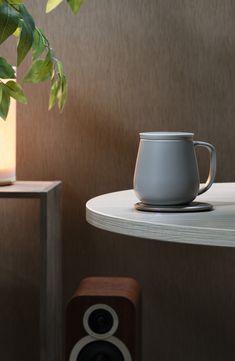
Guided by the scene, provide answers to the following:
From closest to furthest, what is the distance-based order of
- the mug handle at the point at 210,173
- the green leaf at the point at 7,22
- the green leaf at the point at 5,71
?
the green leaf at the point at 7,22 < the green leaf at the point at 5,71 < the mug handle at the point at 210,173

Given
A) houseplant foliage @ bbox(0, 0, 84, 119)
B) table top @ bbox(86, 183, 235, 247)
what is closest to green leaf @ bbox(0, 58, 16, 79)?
houseplant foliage @ bbox(0, 0, 84, 119)

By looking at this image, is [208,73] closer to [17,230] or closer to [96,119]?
[96,119]

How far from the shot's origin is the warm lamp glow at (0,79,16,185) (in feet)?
6.22

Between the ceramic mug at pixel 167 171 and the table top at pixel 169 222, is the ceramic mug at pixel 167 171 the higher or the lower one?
the higher one

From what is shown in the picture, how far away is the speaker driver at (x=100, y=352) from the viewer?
5.57ft

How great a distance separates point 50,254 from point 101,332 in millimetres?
277

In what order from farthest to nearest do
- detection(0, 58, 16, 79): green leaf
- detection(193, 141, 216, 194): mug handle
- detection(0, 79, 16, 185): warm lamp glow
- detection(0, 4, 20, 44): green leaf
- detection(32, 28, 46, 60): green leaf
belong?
detection(0, 79, 16, 185): warm lamp glow < detection(193, 141, 216, 194): mug handle < detection(32, 28, 46, 60): green leaf < detection(0, 58, 16, 79): green leaf < detection(0, 4, 20, 44): green leaf

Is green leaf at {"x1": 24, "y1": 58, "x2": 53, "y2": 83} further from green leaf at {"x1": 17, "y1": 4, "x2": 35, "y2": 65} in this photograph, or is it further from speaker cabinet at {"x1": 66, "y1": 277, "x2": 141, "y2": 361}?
speaker cabinet at {"x1": 66, "y1": 277, "x2": 141, "y2": 361}

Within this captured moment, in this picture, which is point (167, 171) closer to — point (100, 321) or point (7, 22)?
point (7, 22)

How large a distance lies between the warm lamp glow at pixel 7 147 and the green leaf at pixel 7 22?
3.58 feet

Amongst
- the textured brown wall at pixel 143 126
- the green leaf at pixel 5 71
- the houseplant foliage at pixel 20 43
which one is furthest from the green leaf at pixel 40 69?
the textured brown wall at pixel 143 126

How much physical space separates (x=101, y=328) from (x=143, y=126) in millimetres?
706

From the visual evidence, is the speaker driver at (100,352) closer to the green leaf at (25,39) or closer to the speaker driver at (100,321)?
the speaker driver at (100,321)

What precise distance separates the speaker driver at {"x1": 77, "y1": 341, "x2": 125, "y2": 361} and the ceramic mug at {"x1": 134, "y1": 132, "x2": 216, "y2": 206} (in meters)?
0.59
